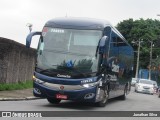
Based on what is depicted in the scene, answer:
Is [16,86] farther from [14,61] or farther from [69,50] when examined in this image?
[69,50]

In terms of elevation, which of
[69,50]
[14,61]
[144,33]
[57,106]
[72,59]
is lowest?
[57,106]

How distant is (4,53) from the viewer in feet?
80.6

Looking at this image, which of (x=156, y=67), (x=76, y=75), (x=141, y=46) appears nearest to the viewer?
(x=76, y=75)

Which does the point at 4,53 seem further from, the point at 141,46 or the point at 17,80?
the point at 141,46

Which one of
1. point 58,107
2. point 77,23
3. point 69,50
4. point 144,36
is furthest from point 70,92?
point 144,36

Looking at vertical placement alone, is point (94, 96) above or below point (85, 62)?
below

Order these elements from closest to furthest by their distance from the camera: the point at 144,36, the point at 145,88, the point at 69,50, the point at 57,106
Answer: the point at 69,50, the point at 57,106, the point at 145,88, the point at 144,36

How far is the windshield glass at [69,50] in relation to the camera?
55.9ft

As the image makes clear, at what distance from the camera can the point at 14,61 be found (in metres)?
26.7

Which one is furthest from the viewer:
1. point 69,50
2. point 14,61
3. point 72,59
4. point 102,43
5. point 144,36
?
point 144,36

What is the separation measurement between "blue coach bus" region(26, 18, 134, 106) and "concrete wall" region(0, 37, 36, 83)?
6.99 metres

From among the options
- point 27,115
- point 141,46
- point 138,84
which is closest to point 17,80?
point 27,115

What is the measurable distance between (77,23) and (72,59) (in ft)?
4.90

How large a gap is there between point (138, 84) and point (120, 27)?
149 ft
